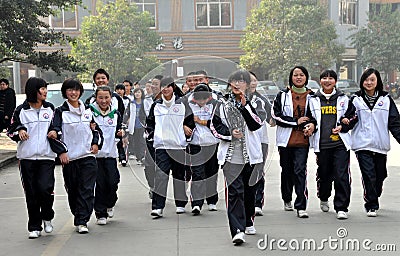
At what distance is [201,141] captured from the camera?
9.14m

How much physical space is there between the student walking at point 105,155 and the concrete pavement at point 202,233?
0.25 metres

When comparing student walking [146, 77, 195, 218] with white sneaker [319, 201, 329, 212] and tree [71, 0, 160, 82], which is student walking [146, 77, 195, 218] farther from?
tree [71, 0, 160, 82]

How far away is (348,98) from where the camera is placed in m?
8.91

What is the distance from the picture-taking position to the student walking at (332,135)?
871 cm

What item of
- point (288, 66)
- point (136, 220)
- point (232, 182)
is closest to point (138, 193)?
point (136, 220)

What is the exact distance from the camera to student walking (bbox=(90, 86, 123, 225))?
28.2ft

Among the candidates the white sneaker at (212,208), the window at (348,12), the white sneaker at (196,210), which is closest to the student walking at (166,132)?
the white sneaker at (196,210)

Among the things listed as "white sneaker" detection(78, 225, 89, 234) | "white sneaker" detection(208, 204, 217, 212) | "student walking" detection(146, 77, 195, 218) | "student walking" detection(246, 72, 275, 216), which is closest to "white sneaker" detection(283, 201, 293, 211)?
"student walking" detection(246, 72, 275, 216)

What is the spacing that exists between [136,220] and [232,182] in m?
1.91

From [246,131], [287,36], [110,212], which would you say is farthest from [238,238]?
[287,36]

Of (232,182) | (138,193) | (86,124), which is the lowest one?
(138,193)

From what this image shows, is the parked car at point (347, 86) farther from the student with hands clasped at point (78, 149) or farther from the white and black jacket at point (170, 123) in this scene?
the student with hands clasped at point (78, 149)

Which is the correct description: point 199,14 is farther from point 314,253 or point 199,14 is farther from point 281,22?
point 314,253

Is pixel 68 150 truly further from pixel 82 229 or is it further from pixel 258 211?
pixel 258 211
